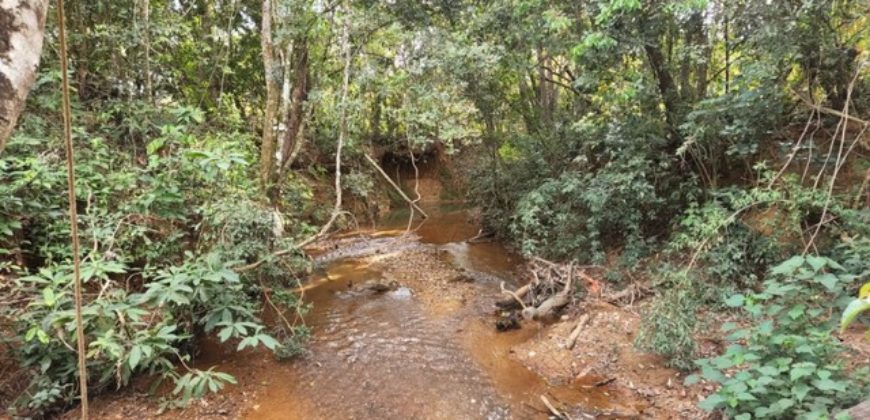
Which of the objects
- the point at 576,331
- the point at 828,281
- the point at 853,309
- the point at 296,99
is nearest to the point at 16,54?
the point at 853,309

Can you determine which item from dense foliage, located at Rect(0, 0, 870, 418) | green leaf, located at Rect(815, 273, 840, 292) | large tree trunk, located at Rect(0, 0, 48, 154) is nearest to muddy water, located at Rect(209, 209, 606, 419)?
dense foliage, located at Rect(0, 0, 870, 418)

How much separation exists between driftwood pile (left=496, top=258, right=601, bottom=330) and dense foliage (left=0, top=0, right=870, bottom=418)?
1.98 ft

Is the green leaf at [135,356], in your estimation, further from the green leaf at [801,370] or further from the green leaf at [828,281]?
the green leaf at [828,281]

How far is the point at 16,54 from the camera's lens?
4.01 ft

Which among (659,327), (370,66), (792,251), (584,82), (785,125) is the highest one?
(370,66)

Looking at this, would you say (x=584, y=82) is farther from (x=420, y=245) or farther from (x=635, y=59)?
(x=420, y=245)

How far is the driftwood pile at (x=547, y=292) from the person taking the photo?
585 cm

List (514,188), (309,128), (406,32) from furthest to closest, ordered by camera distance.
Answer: (309,128) → (514,188) → (406,32)

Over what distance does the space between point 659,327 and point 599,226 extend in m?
2.95

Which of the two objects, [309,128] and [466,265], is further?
[309,128]

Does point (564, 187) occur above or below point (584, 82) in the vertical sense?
below

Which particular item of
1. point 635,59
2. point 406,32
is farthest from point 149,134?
point 635,59

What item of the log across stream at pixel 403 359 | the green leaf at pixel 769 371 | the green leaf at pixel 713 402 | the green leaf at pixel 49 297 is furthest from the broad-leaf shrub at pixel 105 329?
the green leaf at pixel 769 371

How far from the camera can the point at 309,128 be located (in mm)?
10828
